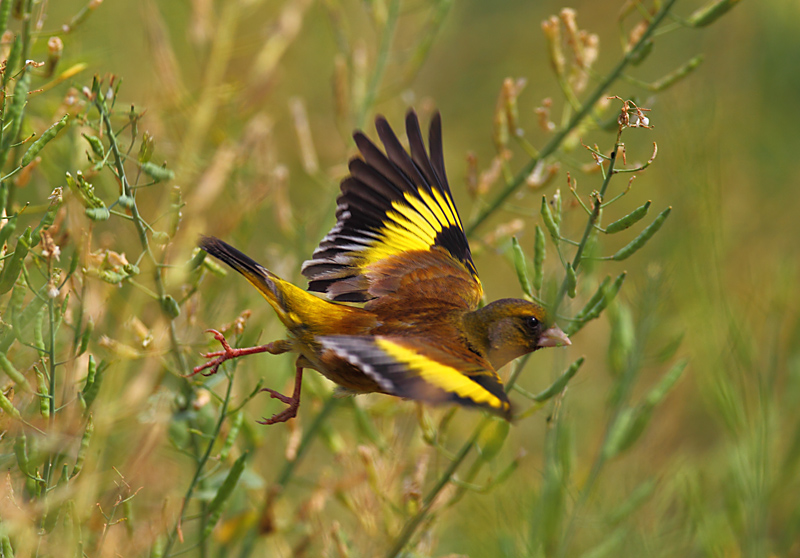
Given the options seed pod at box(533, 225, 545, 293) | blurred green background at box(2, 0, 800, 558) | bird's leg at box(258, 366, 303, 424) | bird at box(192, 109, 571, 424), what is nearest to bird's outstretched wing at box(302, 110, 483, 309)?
bird at box(192, 109, 571, 424)

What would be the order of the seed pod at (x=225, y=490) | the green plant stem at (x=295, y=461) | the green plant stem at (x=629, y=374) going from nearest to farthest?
the seed pod at (x=225, y=490) < the green plant stem at (x=629, y=374) < the green plant stem at (x=295, y=461)

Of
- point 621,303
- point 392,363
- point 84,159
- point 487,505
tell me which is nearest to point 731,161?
Answer: point 621,303

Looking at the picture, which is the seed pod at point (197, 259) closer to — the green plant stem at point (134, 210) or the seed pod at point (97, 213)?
the green plant stem at point (134, 210)

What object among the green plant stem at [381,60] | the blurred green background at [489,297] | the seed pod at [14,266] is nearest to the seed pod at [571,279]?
the blurred green background at [489,297]

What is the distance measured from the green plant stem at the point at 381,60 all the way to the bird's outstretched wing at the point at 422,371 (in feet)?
2.63

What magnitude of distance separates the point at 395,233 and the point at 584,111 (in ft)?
2.79

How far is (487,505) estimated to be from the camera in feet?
6.84

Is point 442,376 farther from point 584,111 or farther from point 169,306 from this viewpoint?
point 584,111

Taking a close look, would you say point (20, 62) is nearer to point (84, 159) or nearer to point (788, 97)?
point (84, 159)

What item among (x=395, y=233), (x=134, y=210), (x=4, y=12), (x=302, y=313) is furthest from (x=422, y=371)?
(x=4, y=12)

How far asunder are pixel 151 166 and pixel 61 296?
313 millimetres

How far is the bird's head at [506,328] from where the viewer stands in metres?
2.23

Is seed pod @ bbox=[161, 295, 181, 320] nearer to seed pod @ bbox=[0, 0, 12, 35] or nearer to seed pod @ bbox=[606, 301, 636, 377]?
seed pod @ bbox=[0, 0, 12, 35]

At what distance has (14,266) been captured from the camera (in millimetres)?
1154
